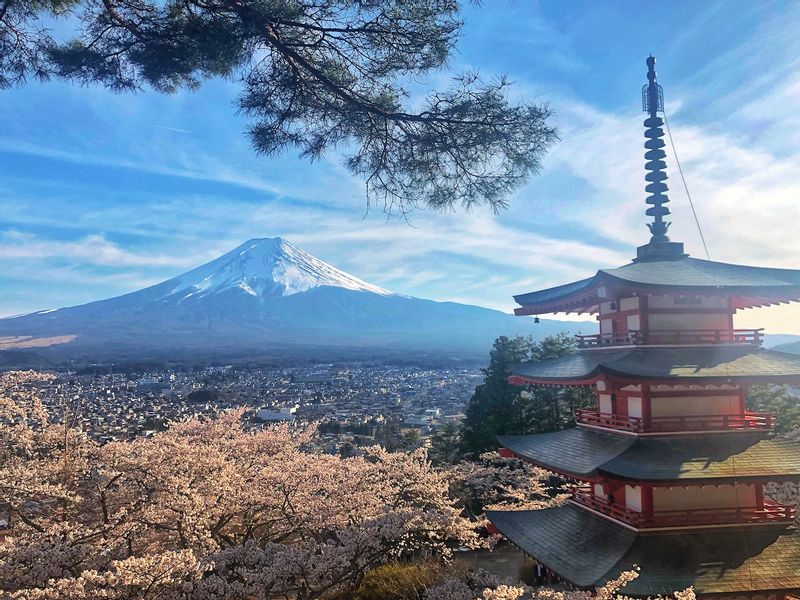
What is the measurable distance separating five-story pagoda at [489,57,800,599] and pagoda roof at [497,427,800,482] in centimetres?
2

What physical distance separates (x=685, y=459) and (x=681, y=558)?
1.22 meters

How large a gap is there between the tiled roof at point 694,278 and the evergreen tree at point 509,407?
41.6 feet

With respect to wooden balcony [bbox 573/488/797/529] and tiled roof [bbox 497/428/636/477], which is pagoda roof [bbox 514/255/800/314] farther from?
wooden balcony [bbox 573/488/797/529]

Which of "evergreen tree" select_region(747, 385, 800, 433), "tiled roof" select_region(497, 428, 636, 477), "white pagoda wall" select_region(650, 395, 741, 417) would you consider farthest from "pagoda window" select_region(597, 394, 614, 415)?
"evergreen tree" select_region(747, 385, 800, 433)

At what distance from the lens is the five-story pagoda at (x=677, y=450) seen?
740 centimetres

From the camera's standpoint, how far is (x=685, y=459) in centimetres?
777

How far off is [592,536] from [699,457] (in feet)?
6.05

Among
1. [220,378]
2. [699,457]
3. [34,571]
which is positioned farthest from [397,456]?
[220,378]

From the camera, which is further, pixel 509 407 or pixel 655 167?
pixel 509 407

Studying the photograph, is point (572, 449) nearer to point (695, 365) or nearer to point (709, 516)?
point (709, 516)

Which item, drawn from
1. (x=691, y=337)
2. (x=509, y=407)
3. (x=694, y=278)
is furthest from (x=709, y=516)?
(x=509, y=407)

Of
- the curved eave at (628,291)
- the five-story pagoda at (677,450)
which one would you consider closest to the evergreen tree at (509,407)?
the curved eave at (628,291)

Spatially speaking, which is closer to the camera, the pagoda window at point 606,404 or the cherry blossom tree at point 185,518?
the cherry blossom tree at point 185,518

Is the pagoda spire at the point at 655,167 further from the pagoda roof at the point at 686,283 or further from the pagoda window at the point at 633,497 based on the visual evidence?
the pagoda window at the point at 633,497
